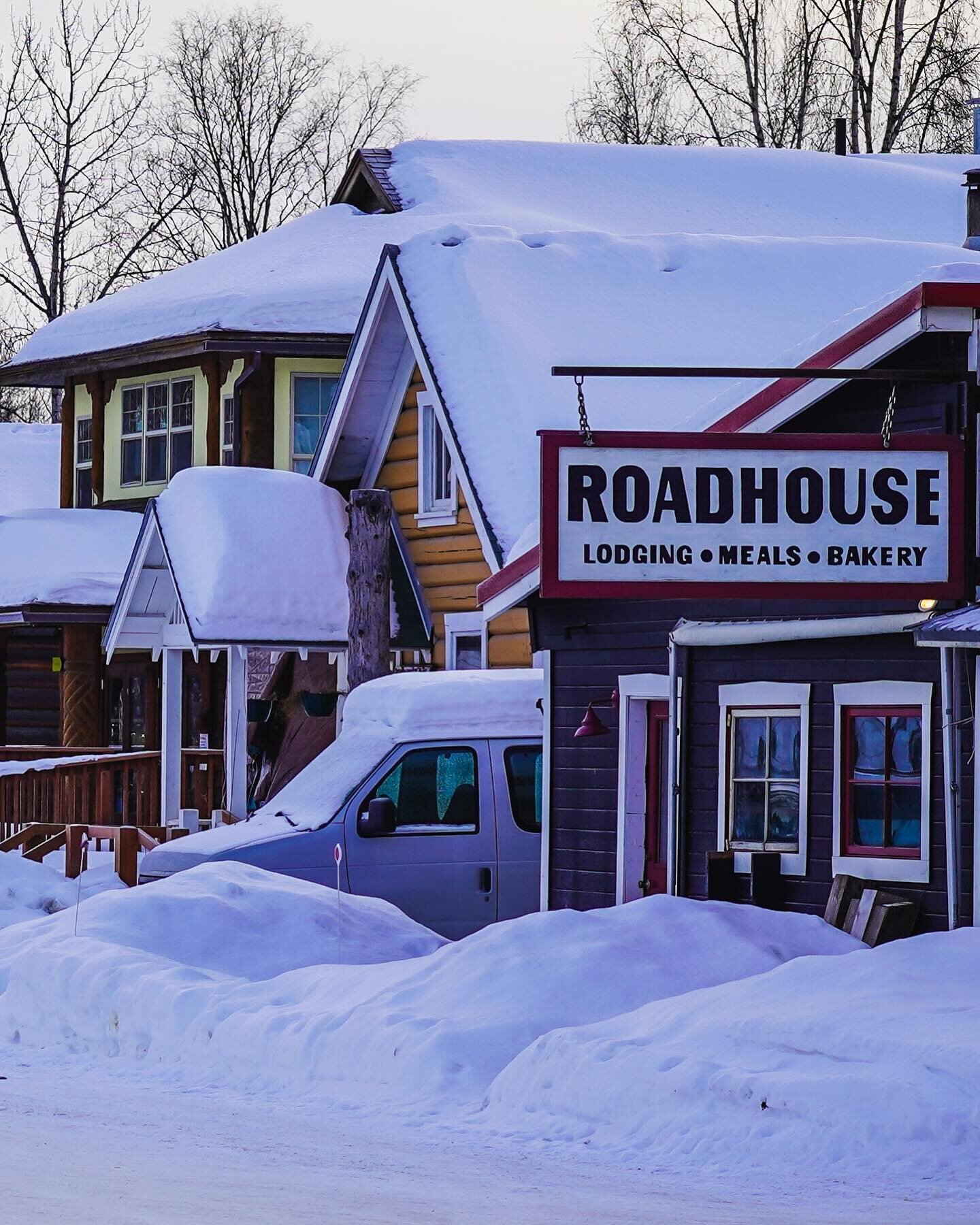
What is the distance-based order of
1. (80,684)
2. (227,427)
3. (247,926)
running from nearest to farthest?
(247,926)
(227,427)
(80,684)

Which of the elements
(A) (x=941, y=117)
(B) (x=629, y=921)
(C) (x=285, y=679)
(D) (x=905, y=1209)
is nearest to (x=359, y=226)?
(C) (x=285, y=679)

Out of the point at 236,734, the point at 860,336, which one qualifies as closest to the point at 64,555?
the point at 236,734

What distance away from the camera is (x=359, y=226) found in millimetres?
31547

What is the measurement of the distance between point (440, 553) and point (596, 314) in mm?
2871

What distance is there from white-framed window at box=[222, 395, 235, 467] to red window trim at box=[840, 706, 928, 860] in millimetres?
16231

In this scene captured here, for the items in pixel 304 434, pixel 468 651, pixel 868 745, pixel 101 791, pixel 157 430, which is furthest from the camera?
pixel 157 430

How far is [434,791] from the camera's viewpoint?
53.7 ft

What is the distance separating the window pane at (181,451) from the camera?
29.9 metres

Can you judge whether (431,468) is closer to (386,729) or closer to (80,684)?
(386,729)

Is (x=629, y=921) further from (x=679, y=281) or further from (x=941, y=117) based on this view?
(x=941, y=117)

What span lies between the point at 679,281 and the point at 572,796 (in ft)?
29.9

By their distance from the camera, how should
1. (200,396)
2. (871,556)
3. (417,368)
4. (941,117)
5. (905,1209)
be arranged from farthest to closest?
(941,117) < (200,396) < (417,368) < (871,556) < (905,1209)

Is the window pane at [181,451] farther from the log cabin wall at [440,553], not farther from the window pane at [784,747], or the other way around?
the window pane at [784,747]

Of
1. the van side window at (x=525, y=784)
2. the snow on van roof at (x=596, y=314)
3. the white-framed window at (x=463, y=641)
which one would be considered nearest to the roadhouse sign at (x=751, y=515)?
the van side window at (x=525, y=784)
